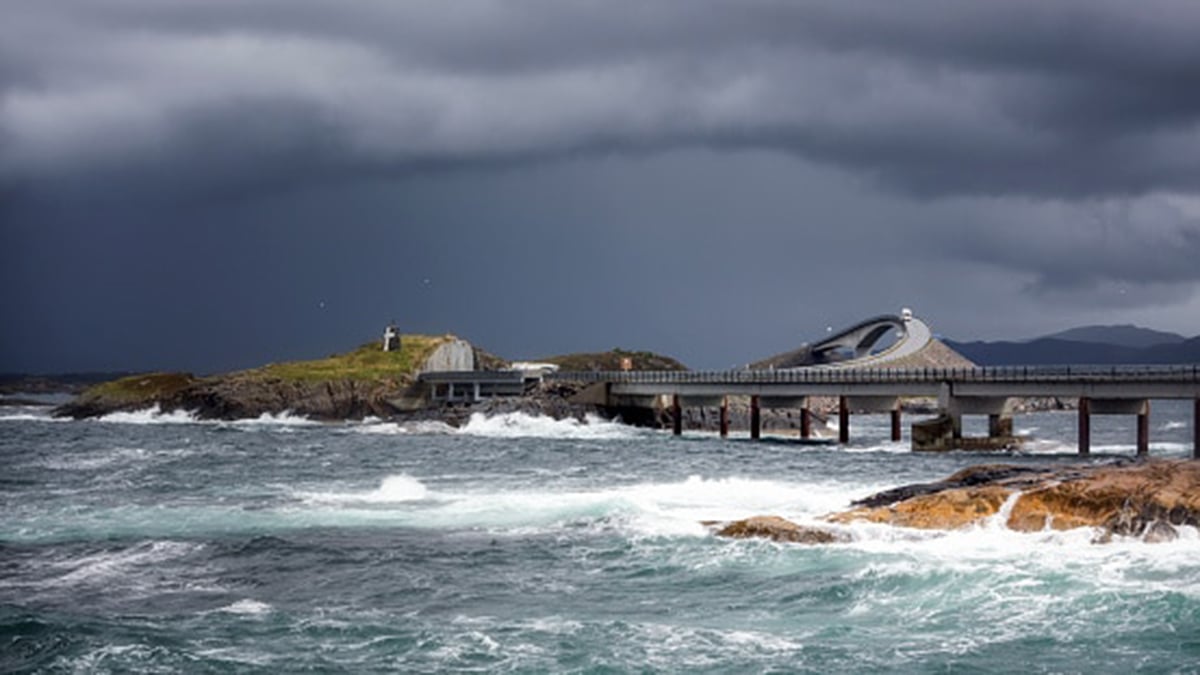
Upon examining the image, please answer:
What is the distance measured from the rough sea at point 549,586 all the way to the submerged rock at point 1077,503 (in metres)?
0.53

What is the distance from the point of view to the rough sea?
22.8 meters

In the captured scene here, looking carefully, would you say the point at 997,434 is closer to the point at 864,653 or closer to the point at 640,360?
the point at 864,653

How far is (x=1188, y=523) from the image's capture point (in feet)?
102

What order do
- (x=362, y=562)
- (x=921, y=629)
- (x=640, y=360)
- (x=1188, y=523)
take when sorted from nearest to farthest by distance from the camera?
(x=921, y=629) → (x=1188, y=523) → (x=362, y=562) → (x=640, y=360)

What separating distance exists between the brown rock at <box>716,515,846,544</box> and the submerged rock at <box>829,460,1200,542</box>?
4.41 feet

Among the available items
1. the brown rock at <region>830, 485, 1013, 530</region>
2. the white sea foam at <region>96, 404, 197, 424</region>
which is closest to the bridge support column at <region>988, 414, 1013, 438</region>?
the brown rock at <region>830, 485, 1013, 530</region>

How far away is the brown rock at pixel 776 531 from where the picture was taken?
110 feet

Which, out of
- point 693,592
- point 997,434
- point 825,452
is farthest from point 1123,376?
point 693,592

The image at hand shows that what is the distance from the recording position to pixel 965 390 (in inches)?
3583

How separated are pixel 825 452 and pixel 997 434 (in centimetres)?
1647

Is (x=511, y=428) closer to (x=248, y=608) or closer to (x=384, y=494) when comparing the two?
(x=384, y=494)

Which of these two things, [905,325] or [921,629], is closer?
→ [921,629]

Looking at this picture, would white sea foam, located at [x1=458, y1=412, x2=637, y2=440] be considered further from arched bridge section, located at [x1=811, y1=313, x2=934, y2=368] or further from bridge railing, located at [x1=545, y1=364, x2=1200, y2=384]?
arched bridge section, located at [x1=811, y1=313, x2=934, y2=368]

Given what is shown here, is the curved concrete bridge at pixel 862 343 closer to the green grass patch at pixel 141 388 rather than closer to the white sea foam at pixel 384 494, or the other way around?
the green grass patch at pixel 141 388
